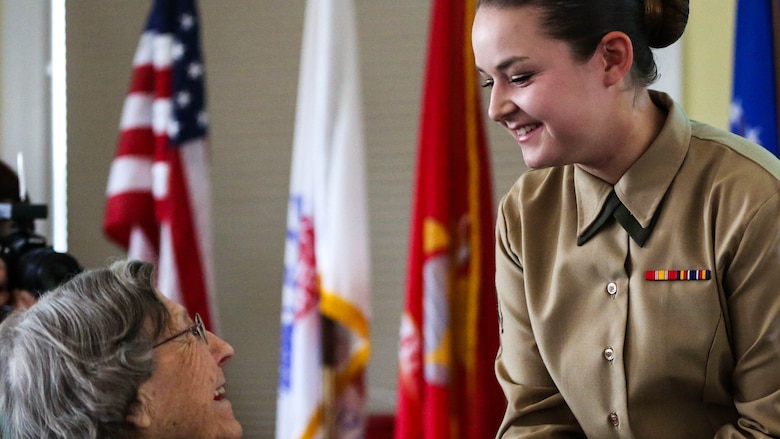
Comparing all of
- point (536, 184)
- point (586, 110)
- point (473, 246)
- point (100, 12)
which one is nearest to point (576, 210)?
point (536, 184)

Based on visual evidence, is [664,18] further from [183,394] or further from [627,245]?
[183,394]

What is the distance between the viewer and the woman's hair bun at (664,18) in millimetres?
1330

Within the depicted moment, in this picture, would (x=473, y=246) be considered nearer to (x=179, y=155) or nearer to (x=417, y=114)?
(x=179, y=155)

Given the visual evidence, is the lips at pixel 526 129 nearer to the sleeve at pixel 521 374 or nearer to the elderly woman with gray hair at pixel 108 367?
the sleeve at pixel 521 374

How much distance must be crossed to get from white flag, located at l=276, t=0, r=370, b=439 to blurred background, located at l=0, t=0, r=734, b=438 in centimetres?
94

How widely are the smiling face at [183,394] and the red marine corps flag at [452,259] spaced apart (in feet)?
3.21

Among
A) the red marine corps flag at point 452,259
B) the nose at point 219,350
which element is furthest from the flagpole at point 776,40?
the nose at point 219,350

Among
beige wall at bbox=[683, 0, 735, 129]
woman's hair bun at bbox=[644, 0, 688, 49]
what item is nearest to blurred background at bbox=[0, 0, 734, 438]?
beige wall at bbox=[683, 0, 735, 129]

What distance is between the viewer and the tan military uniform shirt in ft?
4.15

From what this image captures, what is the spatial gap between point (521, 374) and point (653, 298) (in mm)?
264

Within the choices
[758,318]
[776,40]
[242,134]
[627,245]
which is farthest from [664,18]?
[242,134]

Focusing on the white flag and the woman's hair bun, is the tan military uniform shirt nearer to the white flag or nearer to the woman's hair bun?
the woman's hair bun

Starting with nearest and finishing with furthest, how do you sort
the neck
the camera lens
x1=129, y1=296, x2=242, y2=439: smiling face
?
1. the neck
2. x1=129, y1=296, x2=242, y2=439: smiling face
3. the camera lens

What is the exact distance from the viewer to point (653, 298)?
1.36 metres
